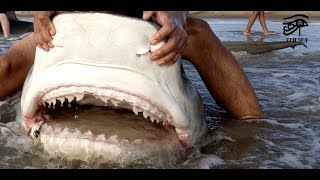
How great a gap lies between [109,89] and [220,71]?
1074mm

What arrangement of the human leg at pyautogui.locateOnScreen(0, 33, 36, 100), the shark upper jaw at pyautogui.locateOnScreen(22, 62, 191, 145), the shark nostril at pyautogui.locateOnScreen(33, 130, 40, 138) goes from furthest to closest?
1. the human leg at pyautogui.locateOnScreen(0, 33, 36, 100)
2. the shark nostril at pyautogui.locateOnScreen(33, 130, 40, 138)
3. the shark upper jaw at pyautogui.locateOnScreen(22, 62, 191, 145)

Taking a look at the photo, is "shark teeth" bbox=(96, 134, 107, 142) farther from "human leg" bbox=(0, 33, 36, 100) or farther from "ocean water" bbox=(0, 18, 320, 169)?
"human leg" bbox=(0, 33, 36, 100)

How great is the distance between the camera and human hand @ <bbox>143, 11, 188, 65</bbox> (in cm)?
177

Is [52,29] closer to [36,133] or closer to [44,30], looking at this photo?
[44,30]

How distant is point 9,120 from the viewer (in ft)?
8.56

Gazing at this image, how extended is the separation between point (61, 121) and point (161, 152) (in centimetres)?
42

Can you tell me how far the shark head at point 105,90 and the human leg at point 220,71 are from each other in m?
0.57

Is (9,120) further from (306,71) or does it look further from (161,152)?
(306,71)

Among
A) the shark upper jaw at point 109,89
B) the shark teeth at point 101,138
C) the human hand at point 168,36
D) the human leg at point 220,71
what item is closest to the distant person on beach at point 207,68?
the human leg at point 220,71

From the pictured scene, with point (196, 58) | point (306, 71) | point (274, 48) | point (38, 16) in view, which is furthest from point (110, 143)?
point (274, 48)

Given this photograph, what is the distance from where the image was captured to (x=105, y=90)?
5.44 feet

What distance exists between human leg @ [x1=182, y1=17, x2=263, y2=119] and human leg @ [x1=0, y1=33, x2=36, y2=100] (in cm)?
80

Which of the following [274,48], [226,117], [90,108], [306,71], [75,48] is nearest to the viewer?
[75,48]

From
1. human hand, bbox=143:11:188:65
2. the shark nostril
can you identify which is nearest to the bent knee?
human hand, bbox=143:11:188:65
